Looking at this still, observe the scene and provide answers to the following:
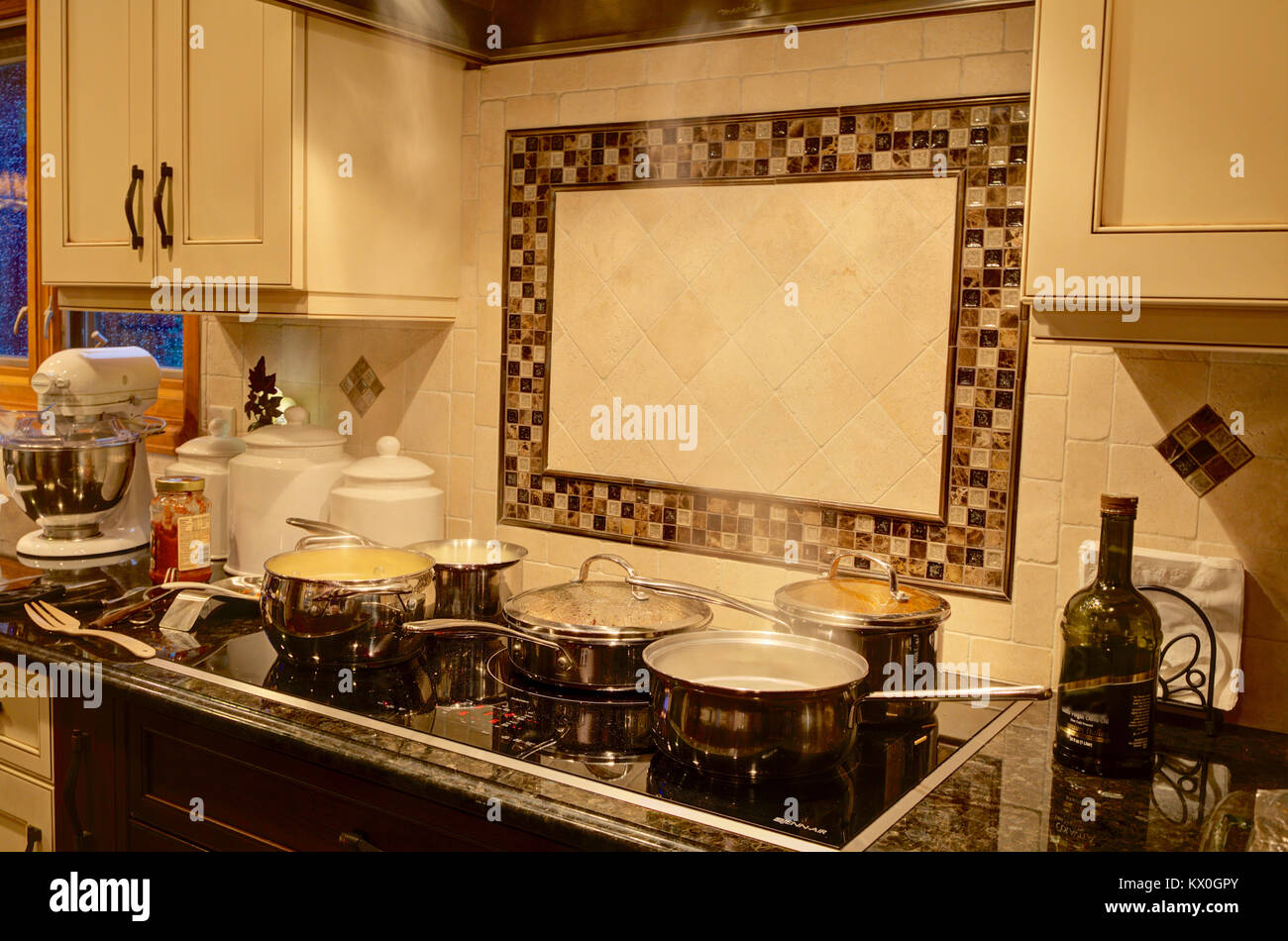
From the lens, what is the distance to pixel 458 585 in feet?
6.48

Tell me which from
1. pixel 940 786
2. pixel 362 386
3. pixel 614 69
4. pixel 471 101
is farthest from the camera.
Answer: pixel 362 386

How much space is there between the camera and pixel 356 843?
4.96ft

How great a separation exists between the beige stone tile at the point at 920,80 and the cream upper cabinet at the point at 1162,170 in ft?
1.50

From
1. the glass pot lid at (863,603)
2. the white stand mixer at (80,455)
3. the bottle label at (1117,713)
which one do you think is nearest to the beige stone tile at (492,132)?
the white stand mixer at (80,455)

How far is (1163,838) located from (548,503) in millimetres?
1365

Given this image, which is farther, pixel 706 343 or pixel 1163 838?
pixel 706 343

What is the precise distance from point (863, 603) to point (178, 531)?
4.54 ft

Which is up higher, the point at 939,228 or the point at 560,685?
the point at 939,228

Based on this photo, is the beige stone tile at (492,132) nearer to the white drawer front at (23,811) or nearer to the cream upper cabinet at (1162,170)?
the cream upper cabinet at (1162,170)

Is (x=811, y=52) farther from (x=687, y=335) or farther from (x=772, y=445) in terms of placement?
(x=772, y=445)

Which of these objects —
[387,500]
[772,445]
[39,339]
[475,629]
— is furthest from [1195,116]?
[39,339]

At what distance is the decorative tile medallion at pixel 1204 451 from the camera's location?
1616 mm

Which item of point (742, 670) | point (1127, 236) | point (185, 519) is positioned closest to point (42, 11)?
point (185, 519)
